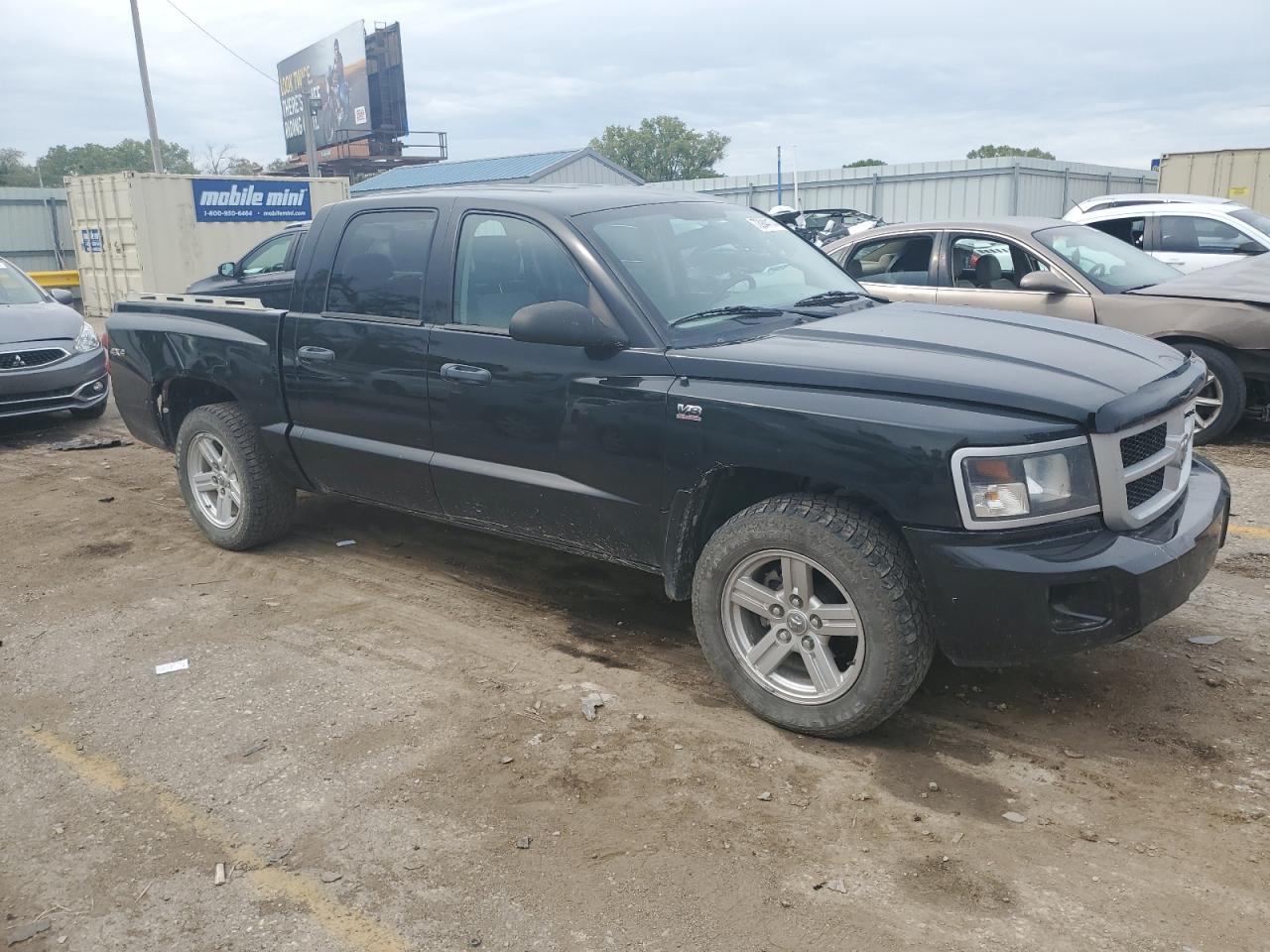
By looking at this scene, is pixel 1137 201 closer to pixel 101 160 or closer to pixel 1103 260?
pixel 1103 260

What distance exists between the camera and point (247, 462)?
5520 mm

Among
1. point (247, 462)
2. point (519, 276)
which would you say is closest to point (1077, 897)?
point (519, 276)

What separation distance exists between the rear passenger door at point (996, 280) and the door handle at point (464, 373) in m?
4.72

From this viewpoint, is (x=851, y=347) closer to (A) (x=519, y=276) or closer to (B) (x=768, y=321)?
(B) (x=768, y=321)

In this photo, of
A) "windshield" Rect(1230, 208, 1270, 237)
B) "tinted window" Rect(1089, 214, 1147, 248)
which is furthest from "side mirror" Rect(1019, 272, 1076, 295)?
"windshield" Rect(1230, 208, 1270, 237)

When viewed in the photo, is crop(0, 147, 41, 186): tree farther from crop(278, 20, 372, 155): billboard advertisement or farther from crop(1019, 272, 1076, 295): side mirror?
crop(1019, 272, 1076, 295): side mirror

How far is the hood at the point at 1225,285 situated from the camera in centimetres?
722

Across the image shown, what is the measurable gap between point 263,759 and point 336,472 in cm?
185

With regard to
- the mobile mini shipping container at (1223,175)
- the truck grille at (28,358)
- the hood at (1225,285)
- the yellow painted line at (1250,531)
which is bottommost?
A: the yellow painted line at (1250,531)

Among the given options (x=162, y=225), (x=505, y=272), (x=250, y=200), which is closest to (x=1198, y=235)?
(x=505, y=272)

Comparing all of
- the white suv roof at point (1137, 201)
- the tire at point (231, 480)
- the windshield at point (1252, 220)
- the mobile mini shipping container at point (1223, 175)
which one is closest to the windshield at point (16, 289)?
the tire at point (231, 480)

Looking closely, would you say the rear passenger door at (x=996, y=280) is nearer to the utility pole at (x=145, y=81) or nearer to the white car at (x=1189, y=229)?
the white car at (x=1189, y=229)

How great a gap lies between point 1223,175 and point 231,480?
20.2 meters

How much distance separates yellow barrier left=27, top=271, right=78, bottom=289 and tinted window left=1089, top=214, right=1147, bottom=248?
17.1m
